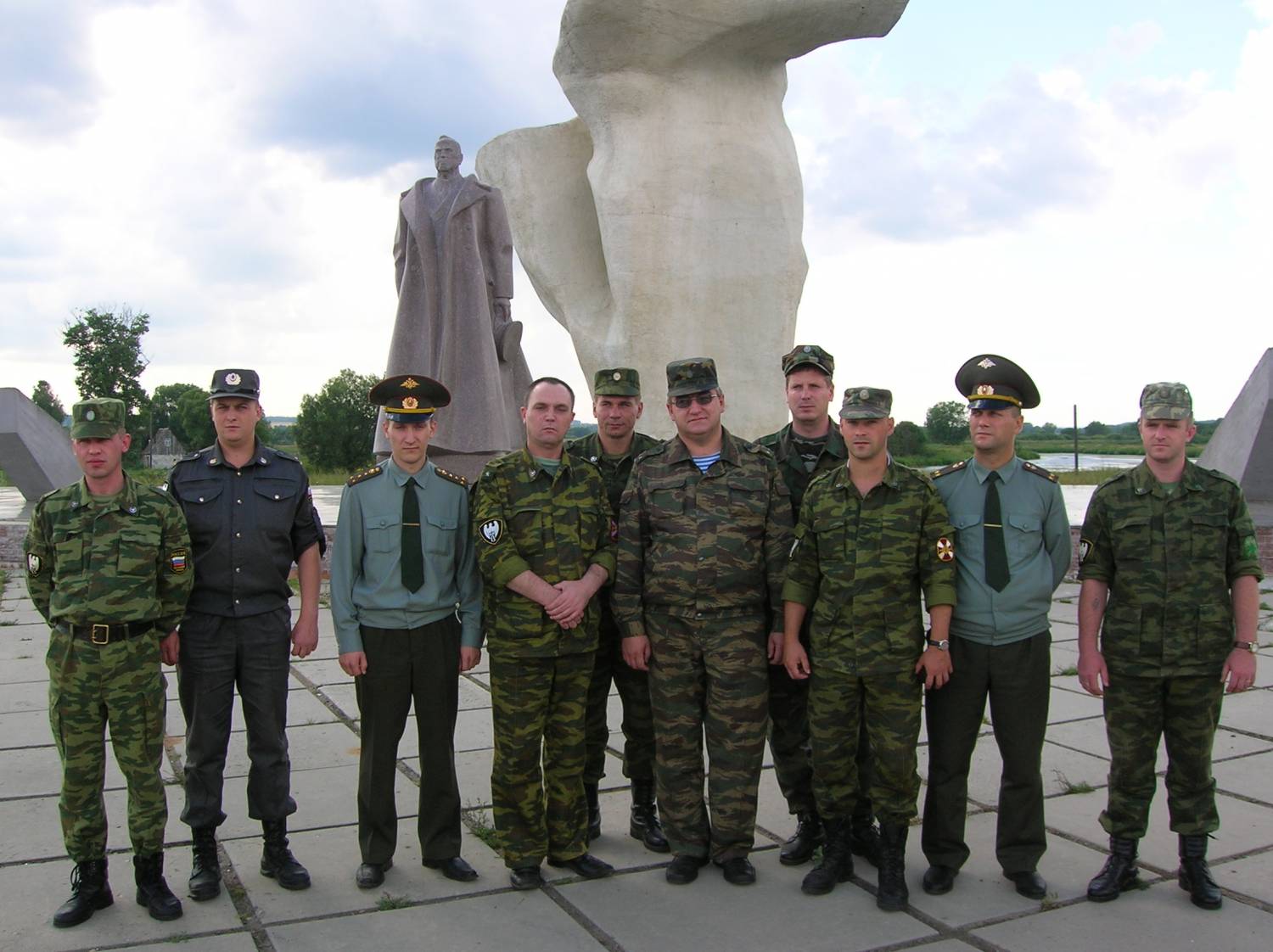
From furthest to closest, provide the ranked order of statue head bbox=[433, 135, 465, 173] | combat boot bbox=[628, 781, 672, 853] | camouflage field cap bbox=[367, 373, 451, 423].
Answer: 1. statue head bbox=[433, 135, 465, 173]
2. combat boot bbox=[628, 781, 672, 853]
3. camouflage field cap bbox=[367, 373, 451, 423]

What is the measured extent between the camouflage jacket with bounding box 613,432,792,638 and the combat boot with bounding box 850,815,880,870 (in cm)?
63

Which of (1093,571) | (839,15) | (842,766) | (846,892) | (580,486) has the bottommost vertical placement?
(846,892)

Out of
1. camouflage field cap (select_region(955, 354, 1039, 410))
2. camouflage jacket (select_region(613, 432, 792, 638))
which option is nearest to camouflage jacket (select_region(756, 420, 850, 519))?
camouflage jacket (select_region(613, 432, 792, 638))

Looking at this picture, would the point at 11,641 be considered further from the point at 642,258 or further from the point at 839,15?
the point at 839,15

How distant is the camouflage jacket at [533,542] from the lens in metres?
3.24

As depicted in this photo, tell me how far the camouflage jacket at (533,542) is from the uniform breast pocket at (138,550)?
876mm

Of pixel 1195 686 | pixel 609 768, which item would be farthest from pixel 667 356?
pixel 1195 686

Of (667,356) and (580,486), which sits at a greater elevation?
(667,356)

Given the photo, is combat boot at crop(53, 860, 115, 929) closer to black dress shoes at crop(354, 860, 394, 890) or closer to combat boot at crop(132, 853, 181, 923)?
combat boot at crop(132, 853, 181, 923)

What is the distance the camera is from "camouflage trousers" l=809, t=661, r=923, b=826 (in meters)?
3.09

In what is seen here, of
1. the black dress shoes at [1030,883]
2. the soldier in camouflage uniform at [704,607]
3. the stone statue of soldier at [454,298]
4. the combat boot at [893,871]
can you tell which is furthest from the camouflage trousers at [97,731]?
the stone statue of soldier at [454,298]

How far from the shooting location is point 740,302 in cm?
852

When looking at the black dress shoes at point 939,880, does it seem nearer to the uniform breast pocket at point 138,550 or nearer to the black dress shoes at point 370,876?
the black dress shoes at point 370,876

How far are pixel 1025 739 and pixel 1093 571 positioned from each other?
52 cm
